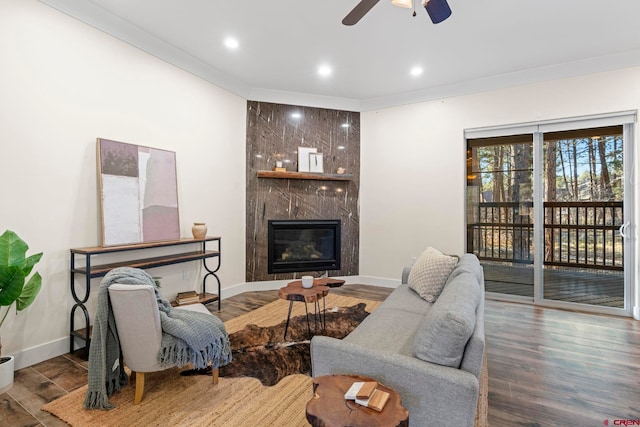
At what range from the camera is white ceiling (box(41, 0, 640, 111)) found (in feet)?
9.28

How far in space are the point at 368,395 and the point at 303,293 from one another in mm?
1629

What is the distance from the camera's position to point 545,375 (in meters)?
2.41

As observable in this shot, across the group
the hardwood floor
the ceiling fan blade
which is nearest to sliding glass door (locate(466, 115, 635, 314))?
the hardwood floor

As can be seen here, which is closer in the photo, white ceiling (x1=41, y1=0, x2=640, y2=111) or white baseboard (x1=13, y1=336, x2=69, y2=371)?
white baseboard (x1=13, y1=336, x2=69, y2=371)

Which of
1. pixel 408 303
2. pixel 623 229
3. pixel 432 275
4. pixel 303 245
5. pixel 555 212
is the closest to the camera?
pixel 408 303

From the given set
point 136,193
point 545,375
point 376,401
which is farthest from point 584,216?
point 136,193

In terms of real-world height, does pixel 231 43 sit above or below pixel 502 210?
above

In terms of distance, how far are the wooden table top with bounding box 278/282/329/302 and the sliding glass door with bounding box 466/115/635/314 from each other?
2815 millimetres

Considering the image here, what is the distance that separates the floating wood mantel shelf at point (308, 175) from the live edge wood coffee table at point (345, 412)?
3702mm

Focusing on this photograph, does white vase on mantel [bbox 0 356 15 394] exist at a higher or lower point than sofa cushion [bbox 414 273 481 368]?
lower

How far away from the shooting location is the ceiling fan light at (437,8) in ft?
7.03

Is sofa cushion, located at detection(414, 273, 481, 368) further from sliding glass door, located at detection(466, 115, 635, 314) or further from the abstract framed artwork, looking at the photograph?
sliding glass door, located at detection(466, 115, 635, 314)

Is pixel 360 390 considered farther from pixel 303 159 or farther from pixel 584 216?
pixel 584 216

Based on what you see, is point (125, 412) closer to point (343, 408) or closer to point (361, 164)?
point (343, 408)
